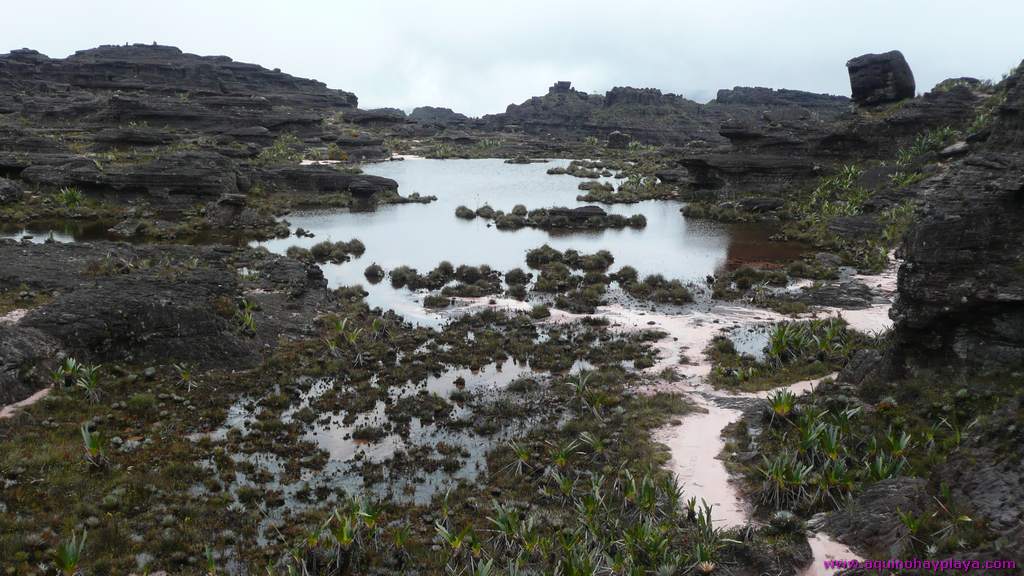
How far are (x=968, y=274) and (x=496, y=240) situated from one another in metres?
36.9

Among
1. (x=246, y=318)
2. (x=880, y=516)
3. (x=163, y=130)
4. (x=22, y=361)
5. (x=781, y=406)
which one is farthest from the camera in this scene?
(x=163, y=130)

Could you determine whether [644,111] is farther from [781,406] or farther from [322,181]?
[781,406]

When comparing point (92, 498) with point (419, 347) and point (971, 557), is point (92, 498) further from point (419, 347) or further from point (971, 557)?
point (971, 557)

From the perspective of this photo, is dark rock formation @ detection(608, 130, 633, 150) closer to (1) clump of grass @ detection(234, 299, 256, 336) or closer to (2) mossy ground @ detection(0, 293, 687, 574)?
(2) mossy ground @ detection(0, 293, 687, 574)

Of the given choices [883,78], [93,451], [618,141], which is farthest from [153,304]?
[618,141]

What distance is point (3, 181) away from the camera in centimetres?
5403

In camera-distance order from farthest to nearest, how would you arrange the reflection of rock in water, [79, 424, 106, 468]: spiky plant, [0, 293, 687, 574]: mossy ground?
1. the reflection of rock in water
2. [79, 424, 106, 468]: spiky plant
3. [0, 293, 687, 574]: mossy ground

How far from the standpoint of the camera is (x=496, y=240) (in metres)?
52.1

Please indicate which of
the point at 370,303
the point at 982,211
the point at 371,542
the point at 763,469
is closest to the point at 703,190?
the point at 370,303

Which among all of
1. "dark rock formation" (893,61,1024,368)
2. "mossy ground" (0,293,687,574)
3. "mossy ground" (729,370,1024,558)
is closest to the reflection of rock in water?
"mossy ground" (0,293,687,574)

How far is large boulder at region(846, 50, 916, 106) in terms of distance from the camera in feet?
238

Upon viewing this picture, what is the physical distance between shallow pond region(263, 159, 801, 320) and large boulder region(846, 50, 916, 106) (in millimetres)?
26164

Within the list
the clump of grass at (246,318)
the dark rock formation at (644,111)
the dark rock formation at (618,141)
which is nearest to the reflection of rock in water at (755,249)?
the clump of grass at (246,318)

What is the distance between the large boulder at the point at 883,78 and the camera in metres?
72.4
